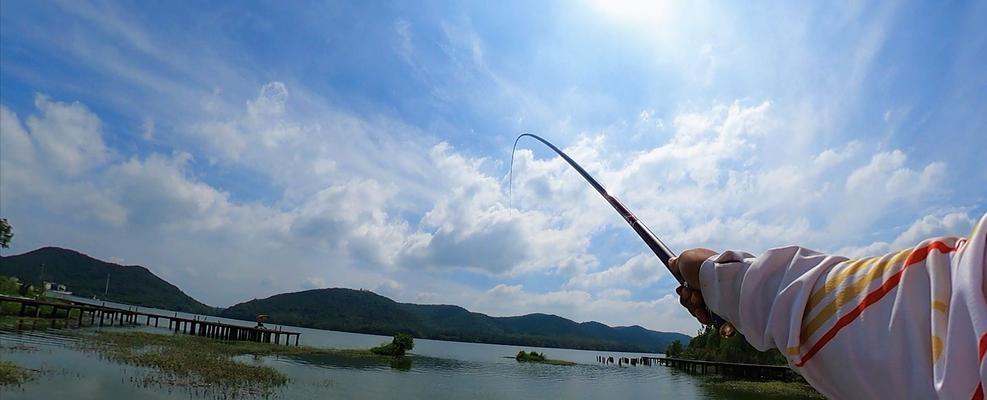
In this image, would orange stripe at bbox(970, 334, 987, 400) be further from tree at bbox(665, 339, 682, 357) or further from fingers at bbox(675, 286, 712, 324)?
tree at bbox(665, 339, 682, 357)

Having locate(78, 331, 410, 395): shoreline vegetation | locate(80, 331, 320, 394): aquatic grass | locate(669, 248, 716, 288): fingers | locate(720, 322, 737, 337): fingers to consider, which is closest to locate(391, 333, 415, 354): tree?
locate(78, 331, 410, 395): shoreline vegetation

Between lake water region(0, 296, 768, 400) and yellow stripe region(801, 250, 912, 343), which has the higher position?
yellow stripe region(801, 250, 912, 343)

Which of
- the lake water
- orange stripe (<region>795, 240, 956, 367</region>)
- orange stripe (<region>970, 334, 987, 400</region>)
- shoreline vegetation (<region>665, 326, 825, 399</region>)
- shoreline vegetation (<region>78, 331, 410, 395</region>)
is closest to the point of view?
orange stripe (<region>970, 334, 987, 400</region>)

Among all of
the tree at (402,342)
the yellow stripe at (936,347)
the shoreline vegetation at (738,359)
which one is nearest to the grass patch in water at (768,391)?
the shoreline vegetation at (738,359)

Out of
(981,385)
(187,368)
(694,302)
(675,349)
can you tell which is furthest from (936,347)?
(675,349)

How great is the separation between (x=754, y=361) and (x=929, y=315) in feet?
255

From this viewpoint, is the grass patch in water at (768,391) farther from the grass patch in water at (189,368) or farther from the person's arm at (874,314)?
the person's arm at (874,314)

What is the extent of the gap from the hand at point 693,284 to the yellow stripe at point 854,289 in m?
0.53

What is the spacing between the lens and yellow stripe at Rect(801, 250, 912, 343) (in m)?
1.31

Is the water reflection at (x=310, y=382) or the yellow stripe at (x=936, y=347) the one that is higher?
the yellow stripe at (x=936, y=347)

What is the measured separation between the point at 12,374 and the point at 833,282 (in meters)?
25.7

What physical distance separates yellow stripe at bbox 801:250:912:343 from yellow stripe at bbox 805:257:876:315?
1.1 inches

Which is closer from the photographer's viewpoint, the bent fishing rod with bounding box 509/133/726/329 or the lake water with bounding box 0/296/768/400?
the bent fishing rod with bounding box 509/133/726/329

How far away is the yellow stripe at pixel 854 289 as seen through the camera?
131 centimetres
